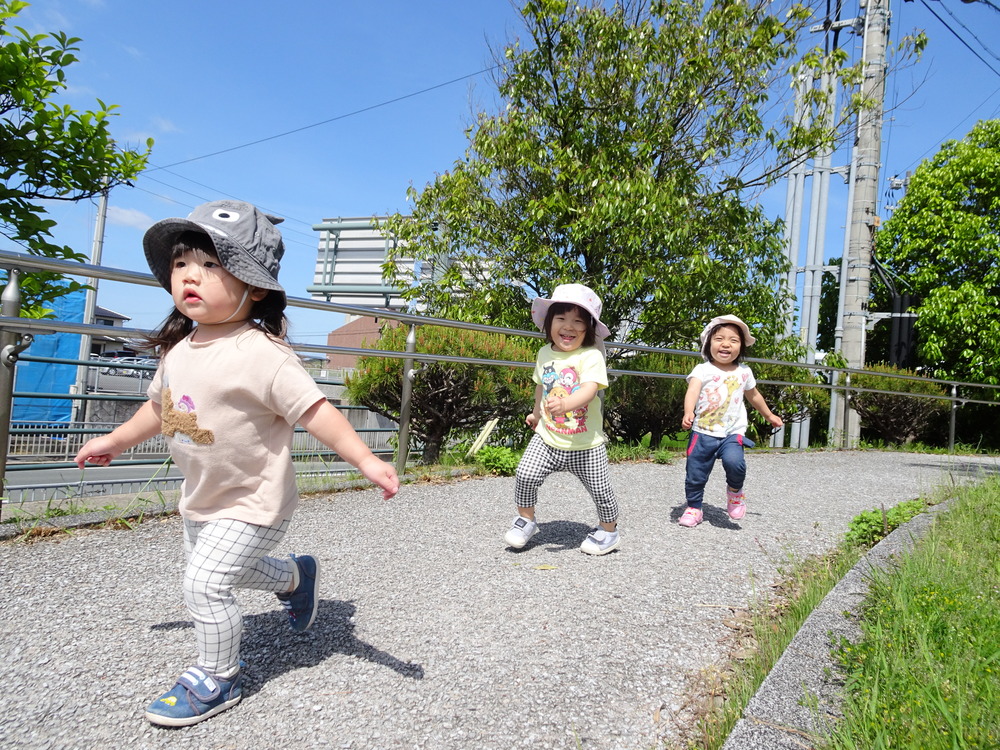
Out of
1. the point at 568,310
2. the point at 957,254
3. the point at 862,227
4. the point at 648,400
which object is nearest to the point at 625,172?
the point at 648,400

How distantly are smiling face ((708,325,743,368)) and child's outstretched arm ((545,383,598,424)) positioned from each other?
4.49 ft

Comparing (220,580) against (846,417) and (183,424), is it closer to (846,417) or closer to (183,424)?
(183,424)

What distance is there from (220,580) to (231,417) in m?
0.43

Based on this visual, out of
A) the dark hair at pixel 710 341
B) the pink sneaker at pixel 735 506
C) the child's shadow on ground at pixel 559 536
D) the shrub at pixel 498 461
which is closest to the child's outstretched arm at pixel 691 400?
the dark hair at pixel 710 341

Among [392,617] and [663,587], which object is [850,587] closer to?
[663,587]

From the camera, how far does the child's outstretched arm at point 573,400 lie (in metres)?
3.27

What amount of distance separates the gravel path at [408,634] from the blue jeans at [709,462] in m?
0.27

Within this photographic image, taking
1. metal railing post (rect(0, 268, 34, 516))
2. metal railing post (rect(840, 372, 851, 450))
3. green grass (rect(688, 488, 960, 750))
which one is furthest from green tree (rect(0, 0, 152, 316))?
metal railing post (rect(840, 372, 851, 450))

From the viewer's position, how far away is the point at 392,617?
8.04 feet

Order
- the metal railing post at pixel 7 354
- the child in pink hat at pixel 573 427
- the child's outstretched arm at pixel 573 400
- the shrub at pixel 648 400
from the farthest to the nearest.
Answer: the shrub at pixel 648 400, the child in pink hat at pixel 573 427, the child's outstretched arm at pixel 573 400, the metal railing post at pixel 7 354

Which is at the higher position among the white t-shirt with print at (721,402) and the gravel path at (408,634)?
the white t-shirt with print at (721,402)

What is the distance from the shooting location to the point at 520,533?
3334mm

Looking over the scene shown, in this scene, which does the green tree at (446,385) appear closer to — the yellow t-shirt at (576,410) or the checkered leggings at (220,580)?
the yellow t-shirt at (576,410)

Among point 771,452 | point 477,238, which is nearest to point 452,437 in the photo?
point 477,238
